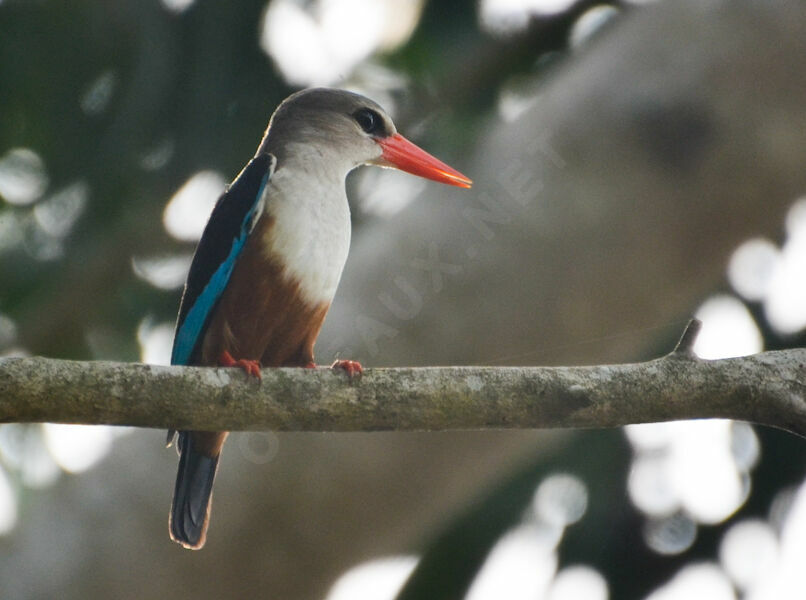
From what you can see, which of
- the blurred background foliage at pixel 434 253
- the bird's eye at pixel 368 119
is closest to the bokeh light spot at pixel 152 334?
the blurred background foliage at pixel 434 253

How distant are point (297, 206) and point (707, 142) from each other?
3.03 m

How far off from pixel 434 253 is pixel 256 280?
6.12 feet

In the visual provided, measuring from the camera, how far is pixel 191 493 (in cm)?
387

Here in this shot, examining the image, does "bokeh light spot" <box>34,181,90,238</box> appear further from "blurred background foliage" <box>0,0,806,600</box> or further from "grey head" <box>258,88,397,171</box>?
"grey head" <box>258,88,397,171</box>

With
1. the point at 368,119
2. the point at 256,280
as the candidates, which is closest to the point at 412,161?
the point at 368,119

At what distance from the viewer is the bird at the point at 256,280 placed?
3766mm

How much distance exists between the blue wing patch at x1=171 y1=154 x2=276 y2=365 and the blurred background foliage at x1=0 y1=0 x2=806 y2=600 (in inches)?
58.1

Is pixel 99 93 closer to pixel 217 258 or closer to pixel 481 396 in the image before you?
pixel 217 258

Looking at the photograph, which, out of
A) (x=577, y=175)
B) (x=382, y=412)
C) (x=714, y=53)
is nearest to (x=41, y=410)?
(x=382, y=412)

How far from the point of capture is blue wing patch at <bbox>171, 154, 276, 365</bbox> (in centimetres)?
380

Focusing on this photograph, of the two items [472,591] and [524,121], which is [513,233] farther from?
[472,591]

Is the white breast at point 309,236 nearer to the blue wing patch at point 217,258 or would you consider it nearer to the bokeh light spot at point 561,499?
the blue wing patch at point 217,258

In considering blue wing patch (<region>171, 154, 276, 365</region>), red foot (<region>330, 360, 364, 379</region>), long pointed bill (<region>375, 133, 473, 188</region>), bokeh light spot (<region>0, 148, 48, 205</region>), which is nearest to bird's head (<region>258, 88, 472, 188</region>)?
long pointed bill (<region>375, 133, 473, 188</region>)

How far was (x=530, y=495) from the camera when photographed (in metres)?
7.18
